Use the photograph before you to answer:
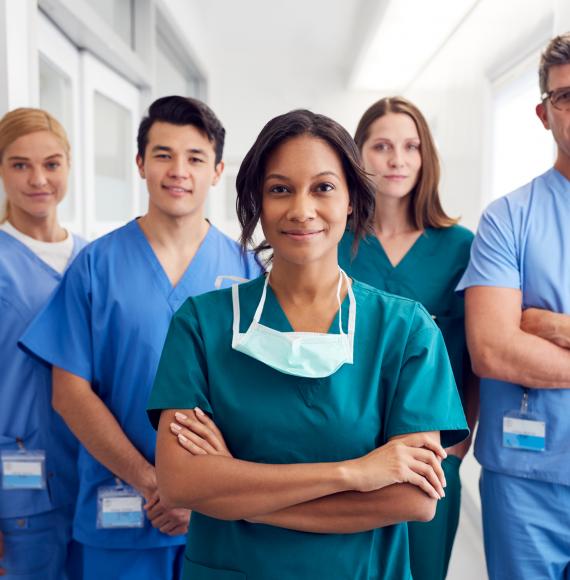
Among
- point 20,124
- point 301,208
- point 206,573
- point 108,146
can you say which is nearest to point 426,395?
point 301,208

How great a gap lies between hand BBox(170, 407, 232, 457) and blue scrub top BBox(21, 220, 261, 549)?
472mm

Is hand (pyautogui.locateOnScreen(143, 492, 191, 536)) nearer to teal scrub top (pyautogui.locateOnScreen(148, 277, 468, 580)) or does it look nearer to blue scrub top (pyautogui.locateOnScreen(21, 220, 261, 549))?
blue scrub top (pyautogui.locateOnScreen(21, 220, 261, 549))

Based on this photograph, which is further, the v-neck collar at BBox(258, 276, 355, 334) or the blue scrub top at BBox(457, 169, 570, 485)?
the blue scrub top at BBox(457, 169, 570, 485)

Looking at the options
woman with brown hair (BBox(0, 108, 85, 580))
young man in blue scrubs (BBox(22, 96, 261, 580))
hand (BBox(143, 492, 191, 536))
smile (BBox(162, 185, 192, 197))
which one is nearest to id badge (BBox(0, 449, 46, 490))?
woman with brown hair (BBox(0, 108, 85, 580))

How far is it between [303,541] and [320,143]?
67 cm

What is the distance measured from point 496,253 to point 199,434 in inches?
31.0

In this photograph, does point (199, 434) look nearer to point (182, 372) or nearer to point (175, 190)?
point (182, 372)

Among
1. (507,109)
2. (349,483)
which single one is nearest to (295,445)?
(349,483)

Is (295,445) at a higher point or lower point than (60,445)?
higher

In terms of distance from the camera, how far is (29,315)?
1684 millimetres

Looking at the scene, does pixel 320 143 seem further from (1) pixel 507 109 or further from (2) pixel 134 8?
(2) pixel 134 8

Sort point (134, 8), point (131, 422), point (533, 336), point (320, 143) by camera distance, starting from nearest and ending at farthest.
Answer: point (320, 143) < point (533, 336) < point (131, 422) < point (134, 8)

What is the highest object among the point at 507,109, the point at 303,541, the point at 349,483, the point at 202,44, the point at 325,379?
the point at 202,44

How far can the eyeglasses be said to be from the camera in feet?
4.67
